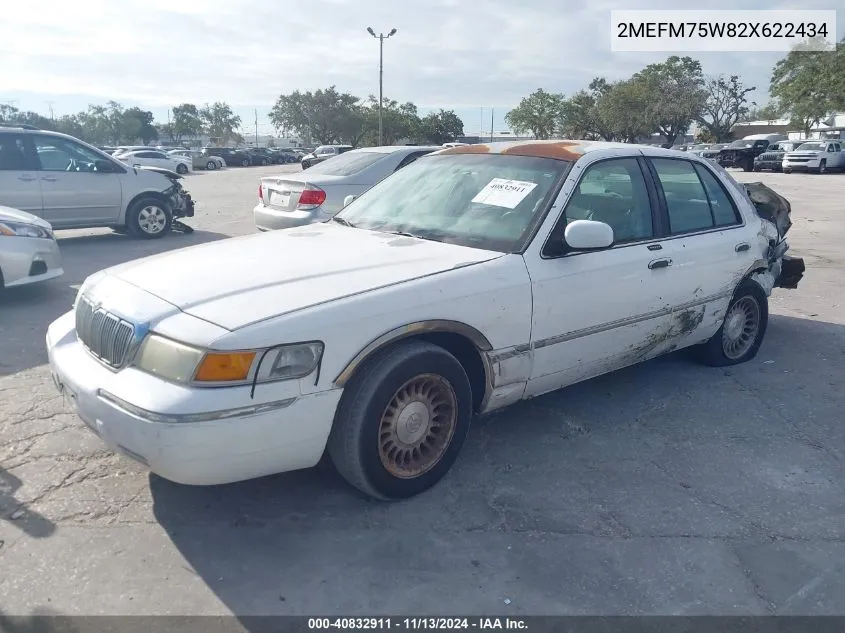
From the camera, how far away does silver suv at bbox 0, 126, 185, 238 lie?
32.2 feet

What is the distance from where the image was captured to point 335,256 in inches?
141

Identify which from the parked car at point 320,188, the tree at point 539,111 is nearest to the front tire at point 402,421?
the parked car at point 320,188

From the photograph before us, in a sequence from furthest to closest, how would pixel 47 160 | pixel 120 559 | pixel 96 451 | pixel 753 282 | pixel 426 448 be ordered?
pixel 47 160 → pixel 753 282 → pixel 96 451 → pixel 426 448 → pixel 120 559

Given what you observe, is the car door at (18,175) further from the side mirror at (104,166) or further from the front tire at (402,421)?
the front tire at (402,421)

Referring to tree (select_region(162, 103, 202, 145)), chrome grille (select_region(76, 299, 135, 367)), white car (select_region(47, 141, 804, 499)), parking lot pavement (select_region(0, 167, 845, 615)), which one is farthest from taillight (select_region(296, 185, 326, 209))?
tree (select_region(162, 103, 202, 145))

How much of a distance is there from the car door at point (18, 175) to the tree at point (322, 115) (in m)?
71.4

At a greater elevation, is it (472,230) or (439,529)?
(472,230)

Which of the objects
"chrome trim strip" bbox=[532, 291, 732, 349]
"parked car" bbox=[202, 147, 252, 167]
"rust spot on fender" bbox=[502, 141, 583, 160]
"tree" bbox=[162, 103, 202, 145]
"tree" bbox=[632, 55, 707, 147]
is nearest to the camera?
"chrome trim strip" bbox=[532, 291, 732, 349]

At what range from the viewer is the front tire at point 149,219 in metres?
11.1

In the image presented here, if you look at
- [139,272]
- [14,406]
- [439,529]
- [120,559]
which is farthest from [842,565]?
[14,406]

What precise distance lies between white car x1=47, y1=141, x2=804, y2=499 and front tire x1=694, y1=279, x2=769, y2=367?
24cm

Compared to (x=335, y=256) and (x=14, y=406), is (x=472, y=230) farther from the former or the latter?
(x=14, y=406)

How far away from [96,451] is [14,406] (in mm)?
961

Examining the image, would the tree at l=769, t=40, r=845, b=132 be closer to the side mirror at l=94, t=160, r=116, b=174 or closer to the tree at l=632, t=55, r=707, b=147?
the tree at l=632, t=55, r=707, b=147
